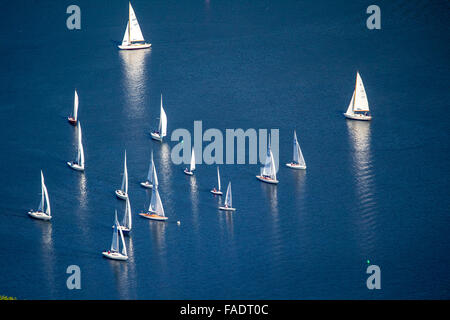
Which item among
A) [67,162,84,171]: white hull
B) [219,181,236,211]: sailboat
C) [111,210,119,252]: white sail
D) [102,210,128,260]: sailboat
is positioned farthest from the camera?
[67,162,84,171]: white hull

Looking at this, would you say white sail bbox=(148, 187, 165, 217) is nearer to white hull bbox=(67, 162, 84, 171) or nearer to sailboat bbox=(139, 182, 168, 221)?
sailboat bbox=(139, 182, 168, 221)

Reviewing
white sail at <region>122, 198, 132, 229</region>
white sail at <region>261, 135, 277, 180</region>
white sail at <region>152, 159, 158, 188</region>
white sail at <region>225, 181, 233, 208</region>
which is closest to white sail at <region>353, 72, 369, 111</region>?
white sail at <region>261, 135, 277, 180</region>

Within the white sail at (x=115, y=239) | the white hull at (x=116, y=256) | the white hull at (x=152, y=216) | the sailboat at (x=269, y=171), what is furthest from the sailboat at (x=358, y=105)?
the white hull at (x=116, y=256)

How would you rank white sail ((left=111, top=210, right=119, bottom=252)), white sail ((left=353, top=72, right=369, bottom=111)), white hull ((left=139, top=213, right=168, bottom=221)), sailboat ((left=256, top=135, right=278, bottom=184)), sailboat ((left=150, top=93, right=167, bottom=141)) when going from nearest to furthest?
white sail ((left=111, top=210, right=119, bottom=252)) → white hull ((left=139, top=213, right=168, bottom=221)) → sailboat ((left=256, top=135, right=278, bottom=184)) → sailboat ((left=150, top=93, right=167, bottom=141)) → white sail ((left=353, top=72, right=369, bottom=111))

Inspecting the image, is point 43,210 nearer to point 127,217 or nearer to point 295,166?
point 127,217

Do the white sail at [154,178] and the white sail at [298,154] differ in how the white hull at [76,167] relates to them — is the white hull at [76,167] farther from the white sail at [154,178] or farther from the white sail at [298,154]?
the white sail at [298,154]
